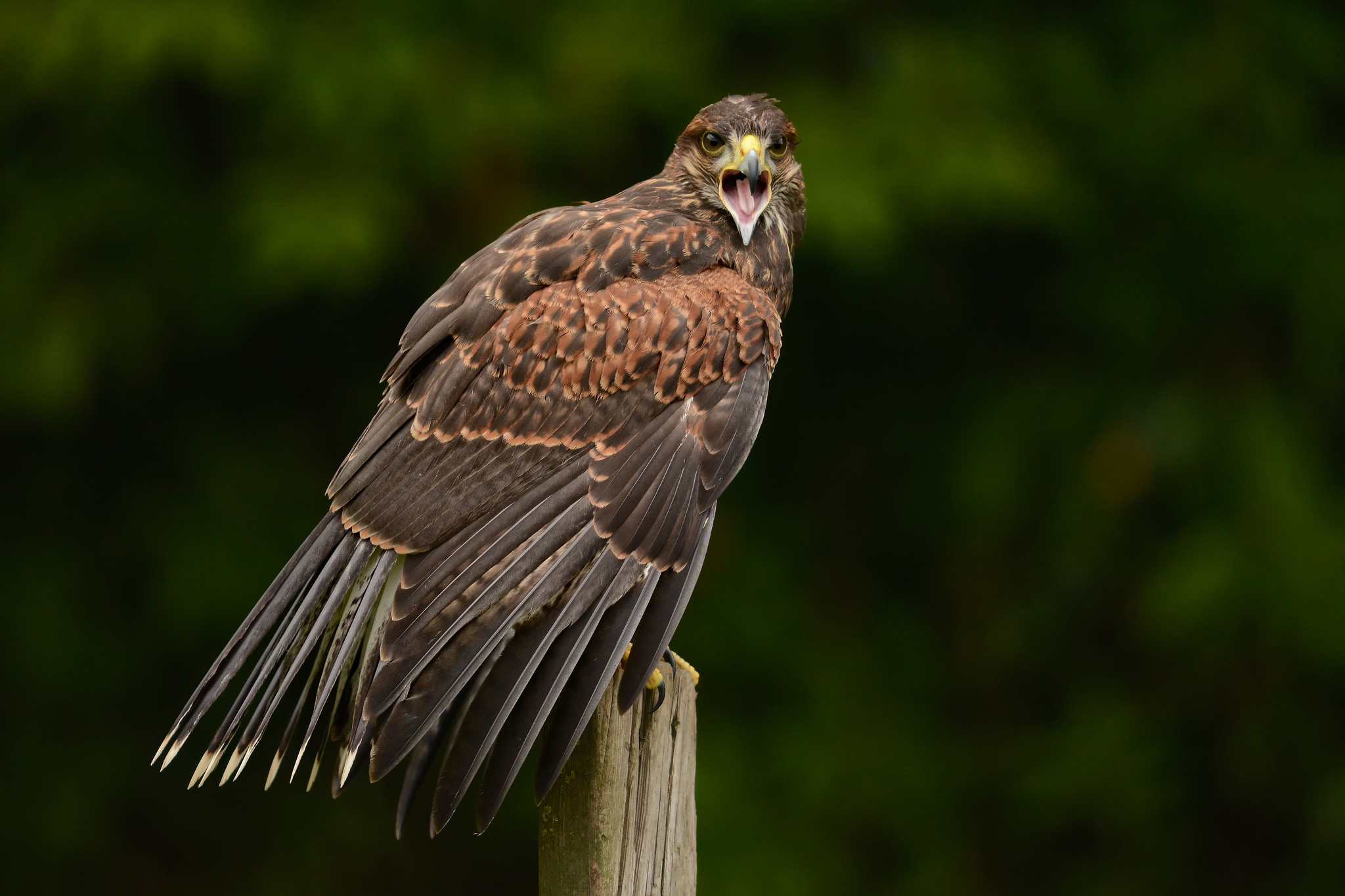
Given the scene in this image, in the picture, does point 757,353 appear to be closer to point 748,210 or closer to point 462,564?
point 748,210

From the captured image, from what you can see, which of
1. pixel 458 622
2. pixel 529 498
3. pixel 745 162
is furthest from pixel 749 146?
A: pixel 458 622

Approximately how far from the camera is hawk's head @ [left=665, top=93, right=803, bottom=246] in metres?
3.26

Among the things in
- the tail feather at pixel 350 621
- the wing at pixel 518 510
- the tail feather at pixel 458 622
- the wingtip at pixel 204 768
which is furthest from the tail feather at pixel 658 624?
the wingtip at pixel 204 768

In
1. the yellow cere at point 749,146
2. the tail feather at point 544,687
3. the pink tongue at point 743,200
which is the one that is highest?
the yellow cere at point 749,146

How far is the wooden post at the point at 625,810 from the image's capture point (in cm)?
244

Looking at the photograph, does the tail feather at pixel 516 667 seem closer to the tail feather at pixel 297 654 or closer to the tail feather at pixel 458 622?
the tail feather at pixel 458 622

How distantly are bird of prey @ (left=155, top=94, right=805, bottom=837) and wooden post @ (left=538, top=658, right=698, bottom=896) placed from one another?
0.14 metres

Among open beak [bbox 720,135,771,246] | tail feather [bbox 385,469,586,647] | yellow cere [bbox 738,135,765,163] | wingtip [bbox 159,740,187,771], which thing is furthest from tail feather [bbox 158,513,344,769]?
yellow cere [bbox 738,135,765,163]

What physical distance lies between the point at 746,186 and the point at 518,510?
113 cm

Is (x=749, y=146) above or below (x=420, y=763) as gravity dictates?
above

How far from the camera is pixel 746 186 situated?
3314 mm

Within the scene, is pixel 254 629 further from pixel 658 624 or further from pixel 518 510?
pixel 658 624

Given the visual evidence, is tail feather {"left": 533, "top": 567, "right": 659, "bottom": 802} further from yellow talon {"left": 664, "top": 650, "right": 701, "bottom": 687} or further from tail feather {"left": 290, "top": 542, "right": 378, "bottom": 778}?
tail feather {"left": 290, "top": 542, "right": 378, "bottom": 778}

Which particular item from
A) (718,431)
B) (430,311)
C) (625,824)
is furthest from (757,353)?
(625,824)
